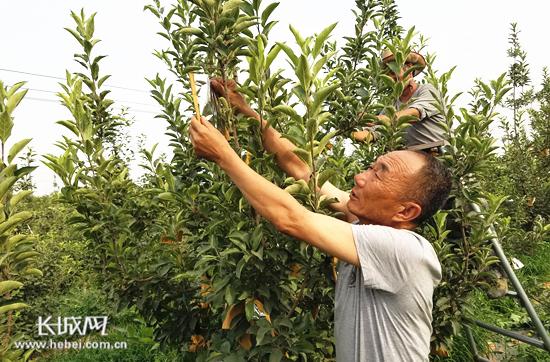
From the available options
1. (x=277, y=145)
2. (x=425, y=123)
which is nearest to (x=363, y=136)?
(x=425, y=123)

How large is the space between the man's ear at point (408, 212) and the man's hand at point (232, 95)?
0.72 meters

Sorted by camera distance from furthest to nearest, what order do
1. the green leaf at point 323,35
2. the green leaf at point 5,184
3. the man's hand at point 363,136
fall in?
the man's hand at point 363,136
the green leaf at point 323,35
the green leaf at point 5,184

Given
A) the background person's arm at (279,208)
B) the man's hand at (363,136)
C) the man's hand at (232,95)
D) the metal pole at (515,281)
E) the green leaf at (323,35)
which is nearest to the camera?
the background person's arm at (279,208)

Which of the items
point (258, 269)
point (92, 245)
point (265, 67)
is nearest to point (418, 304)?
point (258, 269)

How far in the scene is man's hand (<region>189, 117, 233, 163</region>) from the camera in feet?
5.41

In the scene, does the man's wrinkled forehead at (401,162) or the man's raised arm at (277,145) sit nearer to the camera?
the man's wrinkled forehead at (401,162)

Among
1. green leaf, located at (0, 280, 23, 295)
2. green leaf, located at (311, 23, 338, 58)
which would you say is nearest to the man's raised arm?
green leaf, located at (311, 23, 338, 58)

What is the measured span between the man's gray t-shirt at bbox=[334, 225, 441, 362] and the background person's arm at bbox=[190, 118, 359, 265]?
7cm

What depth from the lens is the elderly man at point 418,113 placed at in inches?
119

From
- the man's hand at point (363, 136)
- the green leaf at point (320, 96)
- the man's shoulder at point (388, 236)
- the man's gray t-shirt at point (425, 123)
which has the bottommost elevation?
the man's shoulder at point (388, 236)

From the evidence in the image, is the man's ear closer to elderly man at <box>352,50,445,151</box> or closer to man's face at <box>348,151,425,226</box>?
man's face at <box>348,151,425,226</box>

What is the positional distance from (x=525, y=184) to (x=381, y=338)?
7986 millimetres
